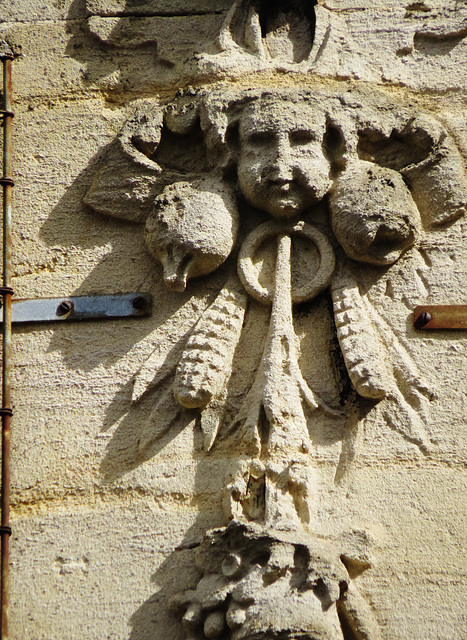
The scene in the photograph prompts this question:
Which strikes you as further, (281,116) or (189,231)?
(281,116)

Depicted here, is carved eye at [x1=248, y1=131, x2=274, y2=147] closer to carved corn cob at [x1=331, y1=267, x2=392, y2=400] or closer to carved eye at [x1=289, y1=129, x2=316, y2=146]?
carved eye at [x1=289, y1=129, x2=316, y2=146]

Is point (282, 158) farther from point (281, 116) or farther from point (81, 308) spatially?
point (81, 308)

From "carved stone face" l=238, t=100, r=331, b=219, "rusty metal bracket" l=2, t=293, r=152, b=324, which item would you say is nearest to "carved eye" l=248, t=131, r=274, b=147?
"carved stone face" l=238, t=100, r=331, b=219

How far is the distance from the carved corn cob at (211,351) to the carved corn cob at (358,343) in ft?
0.99

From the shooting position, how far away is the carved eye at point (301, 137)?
127 inches

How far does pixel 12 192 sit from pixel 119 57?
0.63 meters

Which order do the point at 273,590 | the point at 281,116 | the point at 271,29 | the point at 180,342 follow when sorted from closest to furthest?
the point at 273,590 < the point at 180,342 < the point at 281,116 < the point at 271,29

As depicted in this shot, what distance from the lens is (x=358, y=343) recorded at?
3010 mm

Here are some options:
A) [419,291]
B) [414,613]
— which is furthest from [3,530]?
[419,291]

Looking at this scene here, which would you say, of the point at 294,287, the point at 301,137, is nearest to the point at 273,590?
the point at 294,287

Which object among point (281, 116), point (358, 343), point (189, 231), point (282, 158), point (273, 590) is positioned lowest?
point (273, 590)

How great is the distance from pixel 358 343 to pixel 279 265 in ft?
1.19

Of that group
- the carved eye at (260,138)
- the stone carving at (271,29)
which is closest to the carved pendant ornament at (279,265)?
the carved eye at (260,138)

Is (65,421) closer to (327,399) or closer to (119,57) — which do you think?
(327,399)
